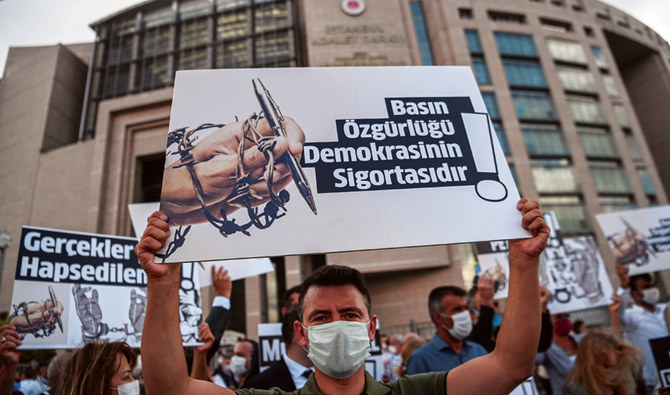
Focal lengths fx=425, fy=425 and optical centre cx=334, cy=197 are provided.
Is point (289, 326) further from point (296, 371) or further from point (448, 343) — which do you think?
point (448, 343)

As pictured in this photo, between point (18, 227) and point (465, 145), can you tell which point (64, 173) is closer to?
point (18, 227)

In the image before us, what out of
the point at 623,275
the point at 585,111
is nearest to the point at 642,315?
the point at 623,275

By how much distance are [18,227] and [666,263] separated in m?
40.3

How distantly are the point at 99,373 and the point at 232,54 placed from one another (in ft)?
129

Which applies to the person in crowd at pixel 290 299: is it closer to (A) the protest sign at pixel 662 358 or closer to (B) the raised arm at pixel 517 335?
(B) the raised arm at pixel 517 335

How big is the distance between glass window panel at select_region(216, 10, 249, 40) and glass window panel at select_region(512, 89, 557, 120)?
25.5 meters

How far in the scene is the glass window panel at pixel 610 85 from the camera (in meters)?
41.3

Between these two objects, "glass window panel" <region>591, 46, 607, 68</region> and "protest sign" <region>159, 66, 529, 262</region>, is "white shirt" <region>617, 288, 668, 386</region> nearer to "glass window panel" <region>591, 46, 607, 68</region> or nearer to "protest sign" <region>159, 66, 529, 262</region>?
"protest sign" <region>159, 66, 529, 262</region>

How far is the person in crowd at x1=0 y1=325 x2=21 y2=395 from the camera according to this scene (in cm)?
319

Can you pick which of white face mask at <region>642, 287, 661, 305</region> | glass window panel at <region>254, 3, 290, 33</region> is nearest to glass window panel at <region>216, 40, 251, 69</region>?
glass window panel at <region>254, 3, 290, 33</region>

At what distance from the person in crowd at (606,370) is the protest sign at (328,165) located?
234 centimetres

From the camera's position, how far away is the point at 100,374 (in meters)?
2.56

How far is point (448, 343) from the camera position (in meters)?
3.78

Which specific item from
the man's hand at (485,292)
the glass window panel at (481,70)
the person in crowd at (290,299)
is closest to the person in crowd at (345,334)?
the person in crowd at (290,299)
